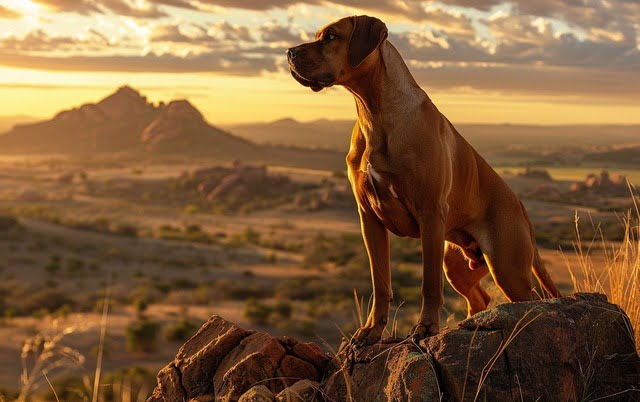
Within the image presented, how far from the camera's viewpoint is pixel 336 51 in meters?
5.09

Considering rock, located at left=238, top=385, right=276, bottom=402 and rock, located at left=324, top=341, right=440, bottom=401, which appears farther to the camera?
rock, located at left=238, top=385, right=276, bottom=402

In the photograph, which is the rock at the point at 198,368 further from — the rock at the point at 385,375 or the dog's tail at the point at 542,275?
the dog's tail at the point at 542,275

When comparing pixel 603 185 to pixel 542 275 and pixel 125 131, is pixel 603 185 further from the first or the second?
pixel 125 131

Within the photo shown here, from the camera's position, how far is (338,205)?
3012 inches

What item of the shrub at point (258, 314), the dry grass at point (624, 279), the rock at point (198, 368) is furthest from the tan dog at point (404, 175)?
the shrub at point (258, 314)

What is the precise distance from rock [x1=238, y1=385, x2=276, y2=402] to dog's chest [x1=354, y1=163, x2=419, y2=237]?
1.39 m

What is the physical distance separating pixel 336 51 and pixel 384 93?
0.45 m

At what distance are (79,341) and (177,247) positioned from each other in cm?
2531

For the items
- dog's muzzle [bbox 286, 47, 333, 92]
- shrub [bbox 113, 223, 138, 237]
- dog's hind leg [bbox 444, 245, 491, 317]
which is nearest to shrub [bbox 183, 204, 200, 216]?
shrub [bbox 113, 223, 138, 237]

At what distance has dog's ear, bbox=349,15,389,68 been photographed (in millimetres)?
5059

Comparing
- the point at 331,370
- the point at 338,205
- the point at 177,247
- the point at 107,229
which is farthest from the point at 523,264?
the point at 338,205

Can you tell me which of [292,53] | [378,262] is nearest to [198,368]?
[378,262]

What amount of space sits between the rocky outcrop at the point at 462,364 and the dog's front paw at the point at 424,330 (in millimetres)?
98

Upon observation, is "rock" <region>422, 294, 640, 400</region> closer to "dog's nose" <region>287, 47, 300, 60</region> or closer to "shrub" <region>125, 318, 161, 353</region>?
"dog's nose" <region>287, 47, 300, 60</region>
